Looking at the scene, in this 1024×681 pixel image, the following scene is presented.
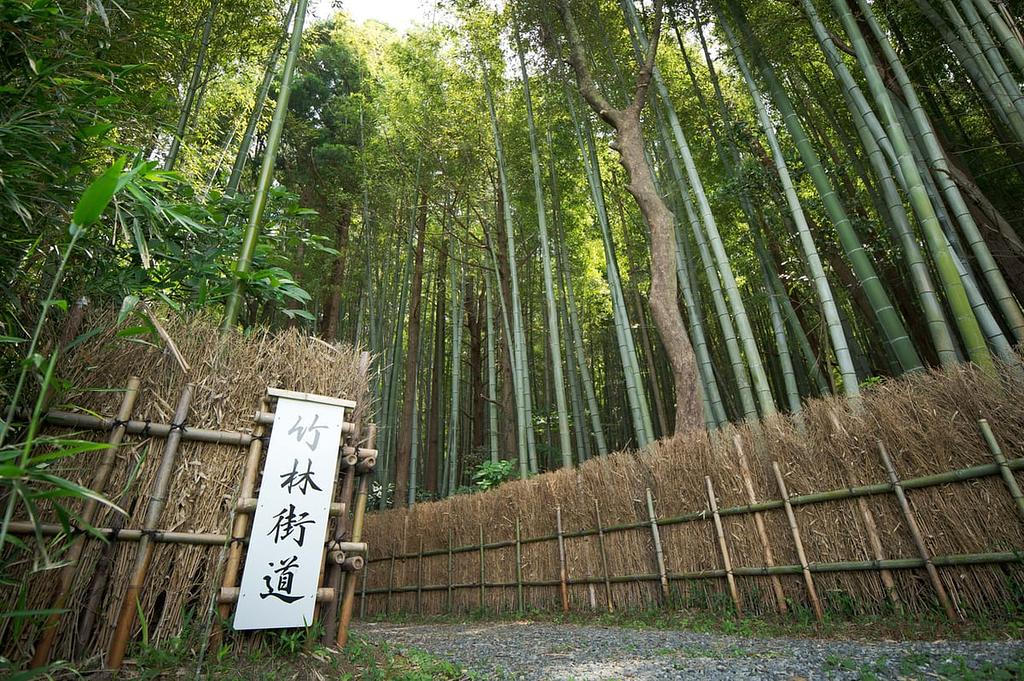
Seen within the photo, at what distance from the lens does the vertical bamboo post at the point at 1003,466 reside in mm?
2305

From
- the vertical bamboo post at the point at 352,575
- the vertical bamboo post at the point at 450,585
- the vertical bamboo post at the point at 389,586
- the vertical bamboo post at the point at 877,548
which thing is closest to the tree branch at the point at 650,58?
the vertical bamboo post at the point at 877,548

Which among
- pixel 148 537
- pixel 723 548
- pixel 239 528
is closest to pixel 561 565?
pixel 723 548

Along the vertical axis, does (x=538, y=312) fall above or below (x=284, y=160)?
below

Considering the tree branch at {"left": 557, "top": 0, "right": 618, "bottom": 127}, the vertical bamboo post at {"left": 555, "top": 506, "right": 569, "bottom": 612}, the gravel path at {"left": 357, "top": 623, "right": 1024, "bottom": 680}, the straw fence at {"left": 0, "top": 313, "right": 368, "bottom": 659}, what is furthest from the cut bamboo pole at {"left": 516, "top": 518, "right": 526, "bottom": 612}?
the tree branch at {"left": 557, "top": 0, "right": 618, "bottom": 127}

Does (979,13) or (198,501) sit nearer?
(198,501)

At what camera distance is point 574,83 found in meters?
7.16

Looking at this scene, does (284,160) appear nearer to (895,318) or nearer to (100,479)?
(100,479)

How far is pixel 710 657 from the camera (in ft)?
7.99

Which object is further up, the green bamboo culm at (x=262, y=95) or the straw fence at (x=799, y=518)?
the green bamboo culm at (x=262, y=95)

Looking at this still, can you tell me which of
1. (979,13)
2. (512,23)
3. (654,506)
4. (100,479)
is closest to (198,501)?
(100,479)

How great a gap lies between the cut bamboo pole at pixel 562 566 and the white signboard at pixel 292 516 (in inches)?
112

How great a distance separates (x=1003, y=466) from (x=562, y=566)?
3.25 metres

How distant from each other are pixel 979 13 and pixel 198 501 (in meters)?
5.44

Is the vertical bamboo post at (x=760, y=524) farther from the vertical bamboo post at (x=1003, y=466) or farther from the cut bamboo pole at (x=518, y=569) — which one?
the cut bamboo pole at (x=518, y=569)
